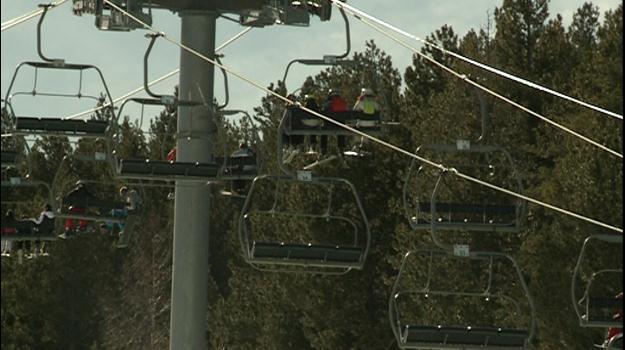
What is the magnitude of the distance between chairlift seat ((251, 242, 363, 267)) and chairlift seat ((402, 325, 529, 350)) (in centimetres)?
129

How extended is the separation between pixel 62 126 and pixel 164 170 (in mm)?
1525

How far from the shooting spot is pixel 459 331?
20.6m

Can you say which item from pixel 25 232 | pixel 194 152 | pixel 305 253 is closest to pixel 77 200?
pixel 25 232

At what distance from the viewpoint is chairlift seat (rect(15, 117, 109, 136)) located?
22.8 metres

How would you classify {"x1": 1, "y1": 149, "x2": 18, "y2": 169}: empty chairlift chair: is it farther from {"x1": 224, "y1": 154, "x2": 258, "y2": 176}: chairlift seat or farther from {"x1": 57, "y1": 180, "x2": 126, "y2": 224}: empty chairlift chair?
{"x1": 224, "y1": 154, "x2": 258, "y2": 176}: chairlift seat

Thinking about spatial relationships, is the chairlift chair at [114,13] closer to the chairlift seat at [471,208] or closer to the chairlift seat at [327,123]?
the chairlift seat at [327,123]

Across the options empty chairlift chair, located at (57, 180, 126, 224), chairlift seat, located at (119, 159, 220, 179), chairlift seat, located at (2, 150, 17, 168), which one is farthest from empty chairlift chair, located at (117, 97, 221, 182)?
empty chairlift chair, located at (57, 180, 126, 224)

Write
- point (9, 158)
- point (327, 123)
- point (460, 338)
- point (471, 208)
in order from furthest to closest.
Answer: point (9, 158)
point (327, 123)
point (471, 208)
point (460, 338)

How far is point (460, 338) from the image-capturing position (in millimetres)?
20531

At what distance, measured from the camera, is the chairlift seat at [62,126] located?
74.7ft

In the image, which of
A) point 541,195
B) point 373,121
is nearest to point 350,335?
point 541,195

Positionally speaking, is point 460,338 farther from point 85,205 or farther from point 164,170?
point 85,205

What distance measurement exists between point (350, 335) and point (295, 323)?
238 centimetres

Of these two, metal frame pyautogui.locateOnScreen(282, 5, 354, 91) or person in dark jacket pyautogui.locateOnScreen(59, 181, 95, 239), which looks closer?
metal frame pyautogui.locateOnScreen(282, 5, 354, 91)
